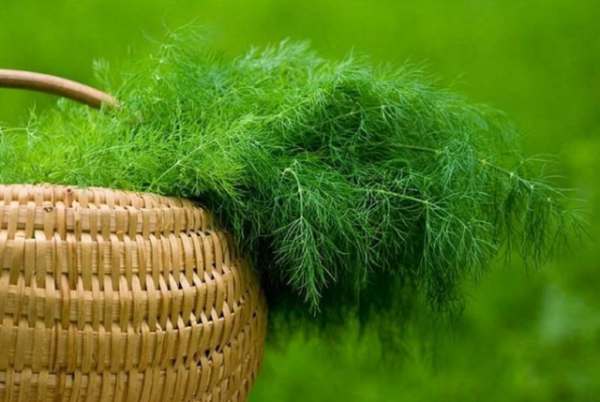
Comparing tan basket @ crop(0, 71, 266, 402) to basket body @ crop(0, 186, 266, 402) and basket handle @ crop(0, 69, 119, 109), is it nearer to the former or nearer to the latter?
basket body @ crop(0, 186, 266, 402)

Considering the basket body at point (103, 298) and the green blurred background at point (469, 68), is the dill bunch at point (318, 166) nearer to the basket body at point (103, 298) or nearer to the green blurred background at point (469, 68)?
the basket body at point (103, 298)

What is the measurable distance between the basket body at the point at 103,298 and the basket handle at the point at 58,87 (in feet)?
0.56

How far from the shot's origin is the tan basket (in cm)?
59

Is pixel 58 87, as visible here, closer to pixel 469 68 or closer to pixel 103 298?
pixel 103 298

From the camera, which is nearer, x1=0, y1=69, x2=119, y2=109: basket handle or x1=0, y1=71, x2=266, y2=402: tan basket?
x1=0, y1=71, x2=266, y2=402: tan basket

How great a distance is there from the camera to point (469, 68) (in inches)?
54.9

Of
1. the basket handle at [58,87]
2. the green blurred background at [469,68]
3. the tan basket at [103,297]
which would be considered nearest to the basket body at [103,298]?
the tan basket at [103,297]

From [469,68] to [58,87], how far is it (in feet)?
2.54

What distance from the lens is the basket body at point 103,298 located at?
587 millimetres

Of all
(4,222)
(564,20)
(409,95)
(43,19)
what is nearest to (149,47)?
(43,19)

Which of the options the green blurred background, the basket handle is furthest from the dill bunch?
the green blurred background

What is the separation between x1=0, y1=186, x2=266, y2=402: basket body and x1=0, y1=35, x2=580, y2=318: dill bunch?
2.0 inches

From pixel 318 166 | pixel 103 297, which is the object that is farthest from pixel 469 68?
pixel 103 297

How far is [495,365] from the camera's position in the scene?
1.38 m
